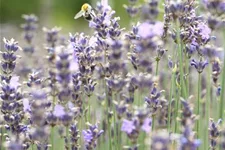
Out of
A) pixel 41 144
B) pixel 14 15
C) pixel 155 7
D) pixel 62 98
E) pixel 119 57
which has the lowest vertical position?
pixel 41 144

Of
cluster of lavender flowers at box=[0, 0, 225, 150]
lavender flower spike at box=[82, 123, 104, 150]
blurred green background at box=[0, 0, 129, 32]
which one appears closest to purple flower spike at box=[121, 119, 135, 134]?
cluster of lavender flowers at box=[0, 0, 225, 150]

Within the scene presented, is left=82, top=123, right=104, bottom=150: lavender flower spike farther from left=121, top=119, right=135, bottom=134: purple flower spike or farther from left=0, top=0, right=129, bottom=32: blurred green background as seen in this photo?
left=0, top=0, right=129, bottom=32: blurred green background

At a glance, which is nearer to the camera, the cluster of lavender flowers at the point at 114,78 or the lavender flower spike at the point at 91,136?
the cluster of lavender flowers at the point at 114,78

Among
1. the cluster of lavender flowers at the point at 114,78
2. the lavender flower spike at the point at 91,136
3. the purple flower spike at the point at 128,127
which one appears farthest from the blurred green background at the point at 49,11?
the purple flower spike at the point at 128,127

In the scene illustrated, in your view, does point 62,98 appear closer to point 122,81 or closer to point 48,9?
point 122,81

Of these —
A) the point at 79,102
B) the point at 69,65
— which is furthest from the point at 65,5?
the point at 69,65

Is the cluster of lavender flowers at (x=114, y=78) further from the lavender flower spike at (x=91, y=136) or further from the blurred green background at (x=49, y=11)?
the blurred green background at (x=49, y=11)

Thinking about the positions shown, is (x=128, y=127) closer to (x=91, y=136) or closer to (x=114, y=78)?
(x=114, y=78)

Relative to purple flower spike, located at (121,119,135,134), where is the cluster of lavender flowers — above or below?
above
